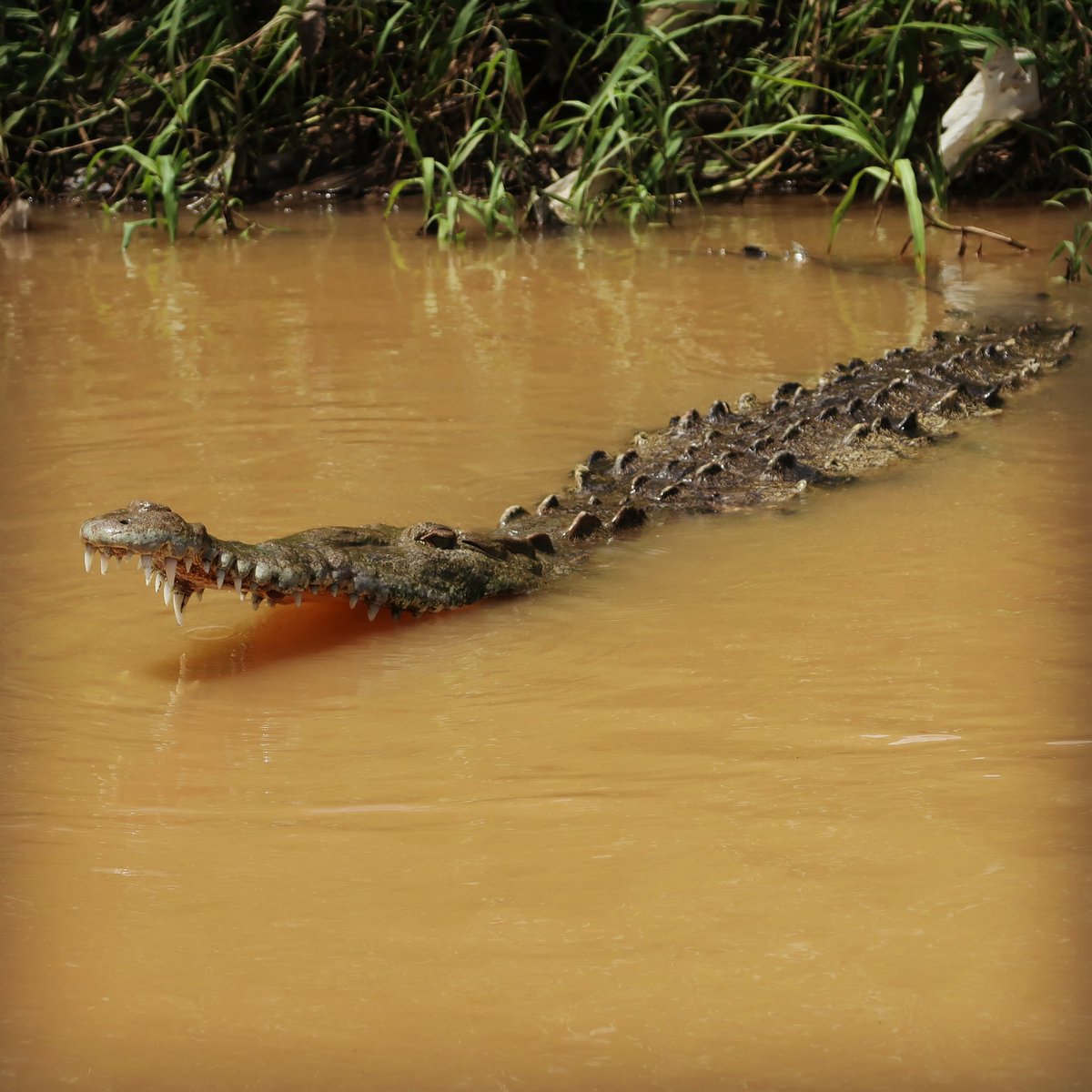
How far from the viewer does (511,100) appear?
1007 centimetres

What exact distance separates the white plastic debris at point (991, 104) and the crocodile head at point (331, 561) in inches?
241

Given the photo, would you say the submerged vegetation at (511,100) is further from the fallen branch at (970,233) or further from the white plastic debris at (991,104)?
the fallen branch at (970,233)

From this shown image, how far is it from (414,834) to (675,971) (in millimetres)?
637

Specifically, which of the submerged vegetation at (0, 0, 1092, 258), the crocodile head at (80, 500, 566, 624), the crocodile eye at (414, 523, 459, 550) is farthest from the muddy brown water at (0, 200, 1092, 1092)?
the submerged vegetation at (0, 0, 1092, 258)

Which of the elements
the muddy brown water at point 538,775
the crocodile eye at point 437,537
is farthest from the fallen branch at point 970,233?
the crocodile eye at point 437,537

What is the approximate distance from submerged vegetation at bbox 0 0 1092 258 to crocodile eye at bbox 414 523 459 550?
495 cm

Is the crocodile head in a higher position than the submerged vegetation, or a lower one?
lower

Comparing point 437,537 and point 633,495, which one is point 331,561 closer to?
point 437,537

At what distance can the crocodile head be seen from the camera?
3.28 meters

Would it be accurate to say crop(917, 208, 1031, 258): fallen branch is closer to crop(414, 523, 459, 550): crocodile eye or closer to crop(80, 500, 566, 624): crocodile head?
crop(80, 500, 566, 624): crocodile head

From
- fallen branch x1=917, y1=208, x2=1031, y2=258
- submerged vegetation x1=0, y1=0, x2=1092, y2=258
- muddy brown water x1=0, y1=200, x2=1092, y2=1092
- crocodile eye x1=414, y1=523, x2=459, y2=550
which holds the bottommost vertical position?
muddy brown water x1=0, y1=200, x2=1092, y2=1092

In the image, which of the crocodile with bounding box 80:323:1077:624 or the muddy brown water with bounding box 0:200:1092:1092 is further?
the crocodile with bounding box 80:323:1077:624

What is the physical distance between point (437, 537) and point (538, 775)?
4.12 feet

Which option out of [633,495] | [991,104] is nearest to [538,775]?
[633,495]
